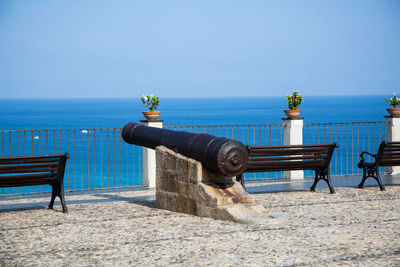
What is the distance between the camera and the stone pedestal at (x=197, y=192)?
7.93 meters

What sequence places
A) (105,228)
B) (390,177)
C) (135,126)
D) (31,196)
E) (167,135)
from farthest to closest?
(390,177) < (31,196) < (135,126) < (167,135) < (105,228)

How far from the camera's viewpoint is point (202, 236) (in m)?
6.96

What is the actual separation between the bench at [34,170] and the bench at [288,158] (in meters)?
2.90

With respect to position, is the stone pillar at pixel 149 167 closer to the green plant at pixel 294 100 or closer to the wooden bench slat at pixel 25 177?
the green plant at pixel 294 100

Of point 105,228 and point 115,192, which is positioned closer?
point 105,228

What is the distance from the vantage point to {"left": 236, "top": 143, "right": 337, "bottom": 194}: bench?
9977 mm

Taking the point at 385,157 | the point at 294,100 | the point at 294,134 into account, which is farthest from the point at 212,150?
the point at 294,100

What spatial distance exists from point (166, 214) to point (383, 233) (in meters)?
3.01

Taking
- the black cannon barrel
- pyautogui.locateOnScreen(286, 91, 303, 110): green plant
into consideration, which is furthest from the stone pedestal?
pyautogui.locateOnScreen(286, 91, 303, 110): green plant

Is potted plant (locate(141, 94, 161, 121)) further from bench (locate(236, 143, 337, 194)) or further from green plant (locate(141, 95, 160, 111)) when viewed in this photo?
bench (locate(236, 143, 337, 194))

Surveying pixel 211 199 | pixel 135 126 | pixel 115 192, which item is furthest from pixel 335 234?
pixel 115 192

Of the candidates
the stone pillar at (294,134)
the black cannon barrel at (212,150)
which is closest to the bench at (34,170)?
the black cannon barrel at (212,150)

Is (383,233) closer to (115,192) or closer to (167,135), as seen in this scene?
(167,135)

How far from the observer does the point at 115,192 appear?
11.4 m
